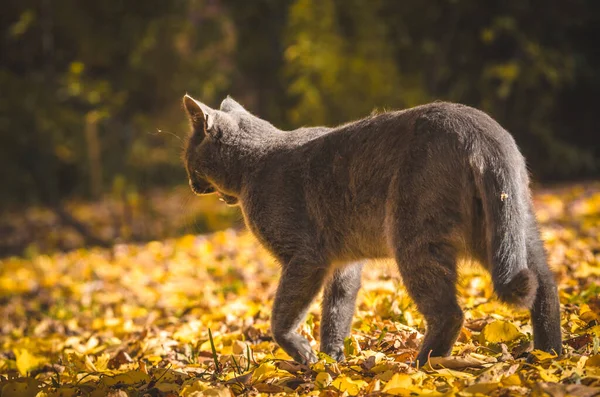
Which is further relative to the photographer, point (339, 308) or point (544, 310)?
point (339, 308)

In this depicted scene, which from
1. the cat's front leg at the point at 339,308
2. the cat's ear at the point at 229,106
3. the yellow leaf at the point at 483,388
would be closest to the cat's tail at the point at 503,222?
the yellow leaf at the point at 483,388

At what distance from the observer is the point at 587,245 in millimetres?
5691

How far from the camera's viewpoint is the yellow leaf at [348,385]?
8.71ft

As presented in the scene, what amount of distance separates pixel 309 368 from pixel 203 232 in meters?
7.19

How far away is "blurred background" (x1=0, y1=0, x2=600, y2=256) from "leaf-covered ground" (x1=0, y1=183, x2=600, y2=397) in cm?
219

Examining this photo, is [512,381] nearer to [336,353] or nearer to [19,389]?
[336,353]

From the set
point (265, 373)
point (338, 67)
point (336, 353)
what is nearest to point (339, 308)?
point (336, 353)

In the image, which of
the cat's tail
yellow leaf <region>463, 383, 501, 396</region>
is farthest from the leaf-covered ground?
the cat's tail

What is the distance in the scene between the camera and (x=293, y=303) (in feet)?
10.6

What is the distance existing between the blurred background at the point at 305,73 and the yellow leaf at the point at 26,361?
444 centimetres

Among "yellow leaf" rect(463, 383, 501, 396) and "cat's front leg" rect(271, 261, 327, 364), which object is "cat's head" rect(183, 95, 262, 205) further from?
"yellow leaf" rect(463, 383, 501, 396)

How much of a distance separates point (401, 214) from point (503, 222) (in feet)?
1.41

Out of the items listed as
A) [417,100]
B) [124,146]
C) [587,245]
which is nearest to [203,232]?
[124,146]

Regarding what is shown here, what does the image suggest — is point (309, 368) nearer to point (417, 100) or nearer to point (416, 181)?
point (416, 181)
